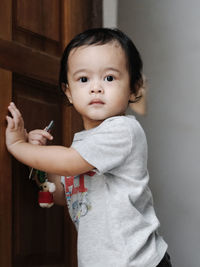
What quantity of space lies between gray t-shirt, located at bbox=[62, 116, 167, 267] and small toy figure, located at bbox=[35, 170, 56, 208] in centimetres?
8

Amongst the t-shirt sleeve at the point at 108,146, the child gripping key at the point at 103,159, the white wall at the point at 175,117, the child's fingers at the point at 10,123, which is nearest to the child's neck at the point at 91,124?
the child gripping key at the point at 103,159

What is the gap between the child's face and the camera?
130 centimetres

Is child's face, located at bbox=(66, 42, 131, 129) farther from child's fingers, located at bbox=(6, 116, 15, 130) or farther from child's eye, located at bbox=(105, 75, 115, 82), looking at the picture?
child's fingers, located at bbox=(6, 116, 15, 130)

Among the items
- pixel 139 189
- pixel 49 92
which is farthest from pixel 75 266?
pixel 49 92

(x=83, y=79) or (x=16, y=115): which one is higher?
(x=83, y=79)

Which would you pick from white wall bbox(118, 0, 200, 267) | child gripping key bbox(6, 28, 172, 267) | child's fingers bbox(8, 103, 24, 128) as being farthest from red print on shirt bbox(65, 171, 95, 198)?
white wall bbox(118, 0, 200, 267)

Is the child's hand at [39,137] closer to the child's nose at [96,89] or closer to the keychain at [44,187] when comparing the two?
the keychain at [44,187]

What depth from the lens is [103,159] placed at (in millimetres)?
1216

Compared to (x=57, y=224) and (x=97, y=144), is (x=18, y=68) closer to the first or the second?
(x=97, y=144)

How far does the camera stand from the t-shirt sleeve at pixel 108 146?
1.21 metres

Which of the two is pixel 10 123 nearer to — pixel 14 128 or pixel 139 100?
pixel 14 128

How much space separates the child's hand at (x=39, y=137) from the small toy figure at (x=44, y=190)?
93 millimetres

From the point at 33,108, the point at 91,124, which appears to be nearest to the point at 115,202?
the point at 91,124

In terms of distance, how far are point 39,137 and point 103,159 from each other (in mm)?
214
